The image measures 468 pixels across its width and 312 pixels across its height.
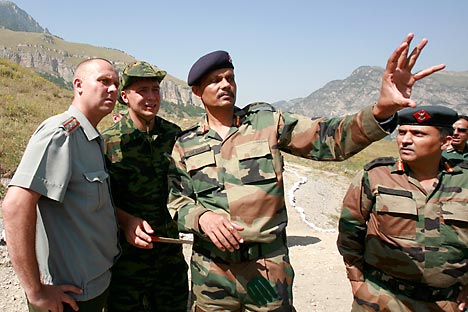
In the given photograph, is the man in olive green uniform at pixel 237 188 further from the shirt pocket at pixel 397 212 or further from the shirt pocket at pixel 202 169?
the shirt pocket at pixel 397 212

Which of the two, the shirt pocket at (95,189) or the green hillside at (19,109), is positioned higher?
the shirt pocket at (95,189)

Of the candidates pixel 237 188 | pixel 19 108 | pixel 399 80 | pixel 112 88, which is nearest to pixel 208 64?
pixel 112 88

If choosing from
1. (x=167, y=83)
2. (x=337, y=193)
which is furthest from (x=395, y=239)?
(x=167, y=83)

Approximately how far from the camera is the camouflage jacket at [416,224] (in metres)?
2.13

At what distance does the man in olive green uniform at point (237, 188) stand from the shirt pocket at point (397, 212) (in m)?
0.57

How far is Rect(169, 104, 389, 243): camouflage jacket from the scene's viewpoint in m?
2.03

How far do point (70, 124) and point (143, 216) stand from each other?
1072 mm

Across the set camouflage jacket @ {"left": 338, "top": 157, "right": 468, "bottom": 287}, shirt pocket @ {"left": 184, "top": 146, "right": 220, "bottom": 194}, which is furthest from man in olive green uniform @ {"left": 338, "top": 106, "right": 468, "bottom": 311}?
shirt pocket @ {"left": 184, "top": 146, "right": 220, "bottom": 194}

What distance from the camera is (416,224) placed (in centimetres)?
219

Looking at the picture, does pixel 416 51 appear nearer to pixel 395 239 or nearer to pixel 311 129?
pixel 311 129

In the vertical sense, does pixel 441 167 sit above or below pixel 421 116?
below

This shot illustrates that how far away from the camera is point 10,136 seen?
909cm

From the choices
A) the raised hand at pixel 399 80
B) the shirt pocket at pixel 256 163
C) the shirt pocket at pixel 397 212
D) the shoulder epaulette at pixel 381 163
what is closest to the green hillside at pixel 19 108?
the shirt pocket at pixel 256 163

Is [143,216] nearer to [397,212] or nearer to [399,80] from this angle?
[397,212]
